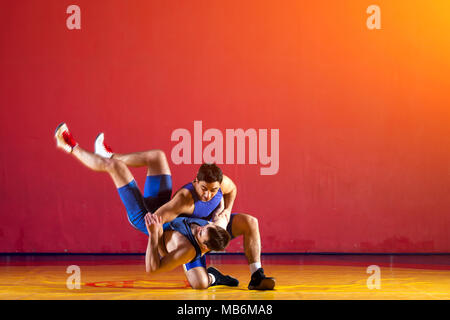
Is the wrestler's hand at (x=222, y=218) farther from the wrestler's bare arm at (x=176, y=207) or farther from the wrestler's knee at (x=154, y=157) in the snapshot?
the wrestler's knee at (x=154, y=157)

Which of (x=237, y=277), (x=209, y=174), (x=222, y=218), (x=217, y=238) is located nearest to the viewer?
(x=217, y=238)

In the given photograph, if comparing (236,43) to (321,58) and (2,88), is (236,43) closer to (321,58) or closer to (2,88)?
(321,58)

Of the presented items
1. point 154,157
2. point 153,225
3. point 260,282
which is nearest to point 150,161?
point 154,157

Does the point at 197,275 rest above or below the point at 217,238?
below

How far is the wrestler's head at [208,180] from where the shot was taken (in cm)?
330

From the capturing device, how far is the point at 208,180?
3.30 metres

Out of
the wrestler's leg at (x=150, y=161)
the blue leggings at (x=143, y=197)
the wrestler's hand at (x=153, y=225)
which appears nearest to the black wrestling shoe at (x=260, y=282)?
the wrestler's hand at (x=153, y=225)

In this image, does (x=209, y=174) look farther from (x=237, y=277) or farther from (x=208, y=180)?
(x=237, y=277)

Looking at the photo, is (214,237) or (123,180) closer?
(214,237)

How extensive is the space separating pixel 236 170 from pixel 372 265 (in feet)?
5.66

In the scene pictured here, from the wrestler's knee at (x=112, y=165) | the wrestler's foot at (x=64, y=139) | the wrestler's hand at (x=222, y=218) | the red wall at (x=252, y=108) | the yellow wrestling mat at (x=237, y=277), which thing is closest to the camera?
the yellow wrestling mat at (x=237, y=277)

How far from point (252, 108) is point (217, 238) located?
122 inches

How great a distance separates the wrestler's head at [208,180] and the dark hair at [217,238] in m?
0.24
